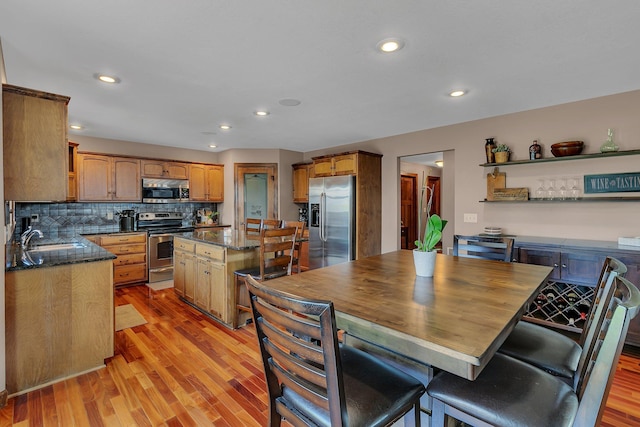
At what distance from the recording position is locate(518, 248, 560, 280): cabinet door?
2.97 meters

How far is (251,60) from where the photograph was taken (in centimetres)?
238

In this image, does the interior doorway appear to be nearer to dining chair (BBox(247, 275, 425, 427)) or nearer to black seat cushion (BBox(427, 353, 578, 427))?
dining chair (BBox(247, 275, 425, 427))

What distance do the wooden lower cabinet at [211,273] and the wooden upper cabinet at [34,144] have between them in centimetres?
144

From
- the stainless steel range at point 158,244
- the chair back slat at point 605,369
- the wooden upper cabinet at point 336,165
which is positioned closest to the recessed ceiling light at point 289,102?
the wooden upper cabinet at point 336,165

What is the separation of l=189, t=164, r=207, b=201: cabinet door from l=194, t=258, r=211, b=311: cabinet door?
2713 mm

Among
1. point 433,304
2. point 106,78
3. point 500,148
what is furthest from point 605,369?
point 106,78

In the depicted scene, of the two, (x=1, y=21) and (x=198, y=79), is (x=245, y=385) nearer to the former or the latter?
(x=198, y=79)

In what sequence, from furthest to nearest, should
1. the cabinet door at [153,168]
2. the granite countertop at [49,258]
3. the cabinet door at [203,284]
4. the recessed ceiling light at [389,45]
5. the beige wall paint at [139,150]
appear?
the cabinet door at [153,168], the beige wall paint at [139,150], the cabinet door at [203,284], the granite countertop at [49,258], the recessed ceiling light at [389,45]

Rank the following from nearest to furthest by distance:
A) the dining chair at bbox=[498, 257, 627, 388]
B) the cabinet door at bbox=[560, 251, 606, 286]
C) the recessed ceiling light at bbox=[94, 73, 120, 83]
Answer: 1. the dining chair at bbox=[498, 257, 627, 388]
2. the recessed ceiling light at bbox=[94, 73, 120, 83]
3. the cabinet door at bbox=[560, 251, 606, 286]

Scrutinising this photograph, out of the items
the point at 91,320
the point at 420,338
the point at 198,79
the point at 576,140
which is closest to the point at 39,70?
the point at 198,79

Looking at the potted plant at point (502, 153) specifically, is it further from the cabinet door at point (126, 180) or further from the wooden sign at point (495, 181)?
the cabinet door at point (126, 180)

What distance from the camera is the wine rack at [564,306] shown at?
2953 mm

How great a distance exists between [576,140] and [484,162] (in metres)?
0.91

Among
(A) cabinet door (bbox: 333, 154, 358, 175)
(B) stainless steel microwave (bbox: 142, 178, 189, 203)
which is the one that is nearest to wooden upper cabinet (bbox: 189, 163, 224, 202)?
(B) stainless steel microwave (bbox: 142, 178, 189, 203)
